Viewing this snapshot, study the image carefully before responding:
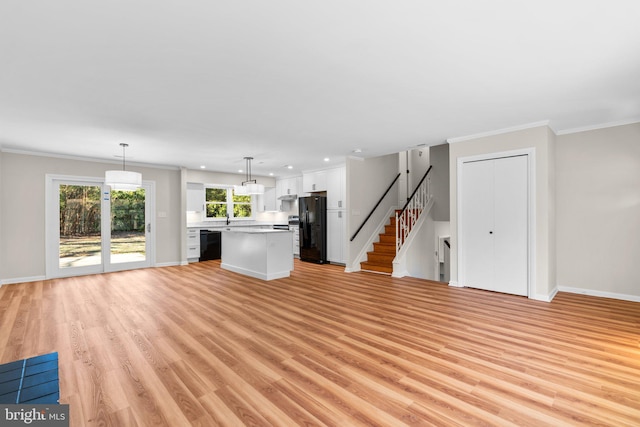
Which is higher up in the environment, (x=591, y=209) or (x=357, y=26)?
(x=357, y=26)

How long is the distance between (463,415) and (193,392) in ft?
6.01

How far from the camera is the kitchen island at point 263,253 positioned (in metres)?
5.79

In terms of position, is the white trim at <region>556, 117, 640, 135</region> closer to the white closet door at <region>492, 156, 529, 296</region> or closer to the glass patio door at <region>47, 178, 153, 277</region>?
the white closet door at <region>492, 156, 529, 296</region>

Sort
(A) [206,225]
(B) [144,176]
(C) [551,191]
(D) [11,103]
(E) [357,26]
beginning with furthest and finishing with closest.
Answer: (A) [206,225] → (B) [144,176] → (C) [551,191] → (D) [11,103] → (E) [357,26]

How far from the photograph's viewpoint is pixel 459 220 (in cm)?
505

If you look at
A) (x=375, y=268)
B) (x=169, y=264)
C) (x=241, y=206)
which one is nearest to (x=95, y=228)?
(x=169, y=264)

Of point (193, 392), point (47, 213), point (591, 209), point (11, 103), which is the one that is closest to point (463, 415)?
point (193, 392)

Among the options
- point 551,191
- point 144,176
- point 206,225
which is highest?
point 144,176

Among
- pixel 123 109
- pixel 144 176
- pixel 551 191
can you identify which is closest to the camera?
pixel 123 109

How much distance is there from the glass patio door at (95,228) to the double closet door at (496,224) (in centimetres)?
710

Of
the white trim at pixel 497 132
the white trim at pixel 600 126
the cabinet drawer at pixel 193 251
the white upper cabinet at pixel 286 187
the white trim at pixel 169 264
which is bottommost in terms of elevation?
the white trim at pixel 169 264

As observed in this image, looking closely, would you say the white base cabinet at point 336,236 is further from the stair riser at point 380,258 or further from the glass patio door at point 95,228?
the glass patio door at point 95,228

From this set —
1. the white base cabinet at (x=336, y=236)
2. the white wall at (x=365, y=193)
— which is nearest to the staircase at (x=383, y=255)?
the white wall at (x=365, y=193)

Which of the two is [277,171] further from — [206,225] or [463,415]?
[463,415]
